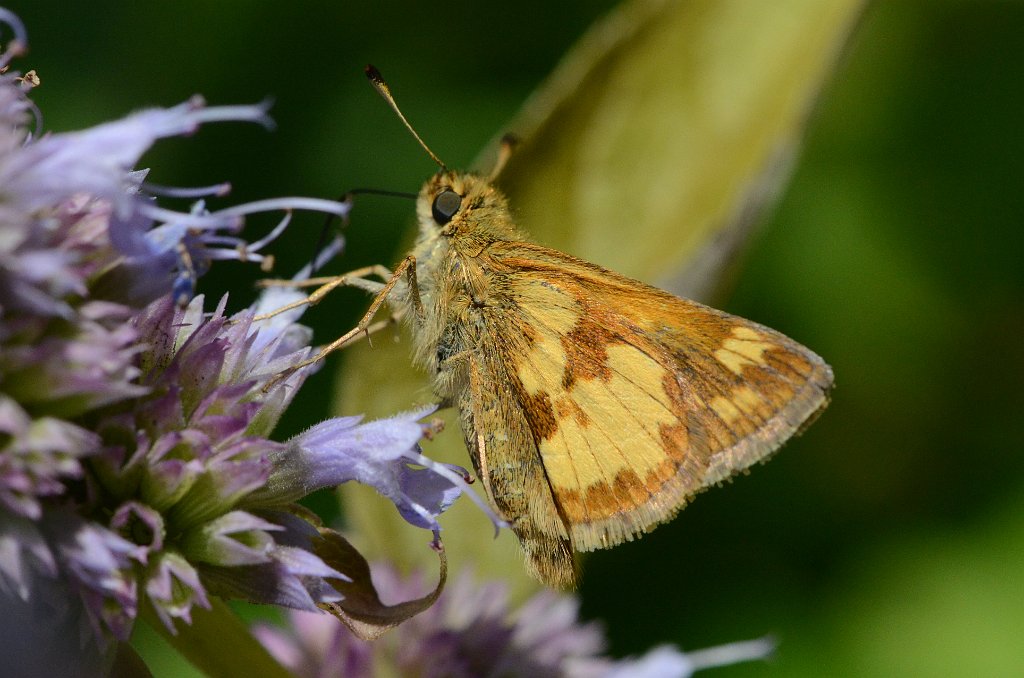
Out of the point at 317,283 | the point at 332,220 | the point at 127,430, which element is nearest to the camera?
the point at 127,430

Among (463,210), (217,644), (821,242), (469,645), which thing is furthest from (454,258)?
(821,242)

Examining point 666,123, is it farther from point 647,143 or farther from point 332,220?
point 332,220

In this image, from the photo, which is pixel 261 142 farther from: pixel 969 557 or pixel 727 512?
pixel 969 557

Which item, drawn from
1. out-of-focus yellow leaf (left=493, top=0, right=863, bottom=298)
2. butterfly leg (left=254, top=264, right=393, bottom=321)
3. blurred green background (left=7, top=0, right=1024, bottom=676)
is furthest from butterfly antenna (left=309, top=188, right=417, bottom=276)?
blurred green background (left=7, top=0, right=1024, bottom=676)

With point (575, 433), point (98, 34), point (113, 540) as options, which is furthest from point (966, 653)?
point (98, 34)

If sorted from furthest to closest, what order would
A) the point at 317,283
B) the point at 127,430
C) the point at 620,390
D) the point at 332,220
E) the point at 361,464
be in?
the point at 332,220 < the point at 620,390 < the point at 317,283 < the point at 361,464 < the point at 127,430

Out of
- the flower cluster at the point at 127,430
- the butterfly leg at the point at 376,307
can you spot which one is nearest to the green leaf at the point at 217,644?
the flower cluster at the point at 127,430
